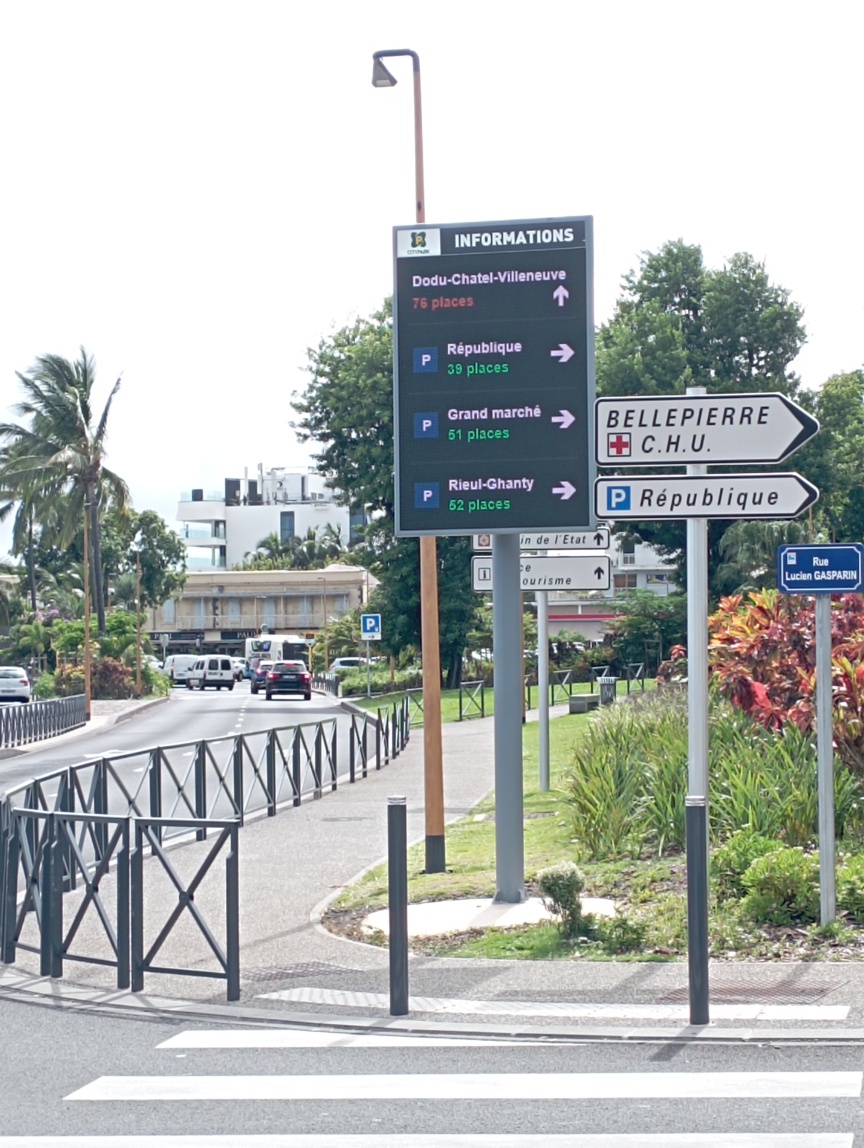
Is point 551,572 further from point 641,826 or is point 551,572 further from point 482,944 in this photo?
point 482,944

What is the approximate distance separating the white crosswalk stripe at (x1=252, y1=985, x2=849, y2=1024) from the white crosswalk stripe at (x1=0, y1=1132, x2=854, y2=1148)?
1.90 meters

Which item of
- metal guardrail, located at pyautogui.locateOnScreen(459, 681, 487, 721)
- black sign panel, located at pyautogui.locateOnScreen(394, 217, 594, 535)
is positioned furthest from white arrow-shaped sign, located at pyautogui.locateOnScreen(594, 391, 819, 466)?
metal guardrail, located at pyautogui.locateOnScreen(459, 681, 487, 721)

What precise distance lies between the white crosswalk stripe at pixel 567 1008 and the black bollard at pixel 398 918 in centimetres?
18

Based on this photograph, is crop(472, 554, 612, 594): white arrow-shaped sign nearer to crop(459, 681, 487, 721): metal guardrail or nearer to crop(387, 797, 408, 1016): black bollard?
crop(387, 797, 408, 1016): black bollard

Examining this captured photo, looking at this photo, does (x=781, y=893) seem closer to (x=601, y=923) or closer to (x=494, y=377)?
(x=601, y=923)

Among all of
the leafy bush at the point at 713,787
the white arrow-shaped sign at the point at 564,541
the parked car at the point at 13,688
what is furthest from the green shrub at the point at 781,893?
the parked car at the point at 13,688

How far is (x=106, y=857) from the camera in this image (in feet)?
31.0

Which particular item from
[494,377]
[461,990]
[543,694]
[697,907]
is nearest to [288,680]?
[543,694]

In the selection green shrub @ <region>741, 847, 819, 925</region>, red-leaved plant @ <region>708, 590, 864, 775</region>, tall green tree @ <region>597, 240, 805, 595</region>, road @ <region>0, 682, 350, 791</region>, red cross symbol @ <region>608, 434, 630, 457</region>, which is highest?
tall green tree @ <region>597, 240, 805, 595</region>

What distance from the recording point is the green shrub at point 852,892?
31.2 ft

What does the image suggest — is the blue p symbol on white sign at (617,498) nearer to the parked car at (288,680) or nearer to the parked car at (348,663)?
the parked car at (288,680)

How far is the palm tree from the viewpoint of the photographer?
61.6 meters

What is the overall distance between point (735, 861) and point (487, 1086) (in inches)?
162

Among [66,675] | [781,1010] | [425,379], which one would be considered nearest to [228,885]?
[781,1010]
